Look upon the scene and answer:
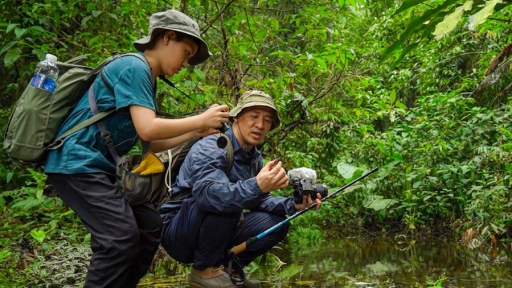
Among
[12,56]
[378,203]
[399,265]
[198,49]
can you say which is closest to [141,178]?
[198,49]

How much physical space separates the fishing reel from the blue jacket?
0.31 feet

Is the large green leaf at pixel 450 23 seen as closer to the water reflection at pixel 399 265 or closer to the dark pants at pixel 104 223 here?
the dark pants at pixel 104 223

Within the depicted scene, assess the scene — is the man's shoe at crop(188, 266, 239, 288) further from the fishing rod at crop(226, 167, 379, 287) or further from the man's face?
the man's face

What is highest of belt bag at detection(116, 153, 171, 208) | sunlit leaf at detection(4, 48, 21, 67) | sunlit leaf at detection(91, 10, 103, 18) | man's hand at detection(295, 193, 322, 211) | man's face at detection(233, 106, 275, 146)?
sunlit leaf at detection(91, 10, 103, 18)

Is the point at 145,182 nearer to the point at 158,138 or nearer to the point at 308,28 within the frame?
the point at 158,138

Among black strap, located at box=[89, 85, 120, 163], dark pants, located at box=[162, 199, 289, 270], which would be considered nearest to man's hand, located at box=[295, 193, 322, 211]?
dark pants, located at box=[162, 199, 289, 270]

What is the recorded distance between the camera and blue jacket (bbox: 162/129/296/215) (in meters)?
Answer: 3.49

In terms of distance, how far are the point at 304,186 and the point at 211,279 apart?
32.0 inches

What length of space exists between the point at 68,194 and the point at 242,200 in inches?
37.2

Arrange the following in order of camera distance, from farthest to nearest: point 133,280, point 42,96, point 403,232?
point 403,232 → point 133,280 → point 42,96

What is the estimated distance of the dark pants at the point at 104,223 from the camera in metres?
2.93

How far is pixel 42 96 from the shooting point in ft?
9.66

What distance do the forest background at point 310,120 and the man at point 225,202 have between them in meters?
1.11

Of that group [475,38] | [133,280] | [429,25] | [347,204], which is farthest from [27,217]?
[475,38]
